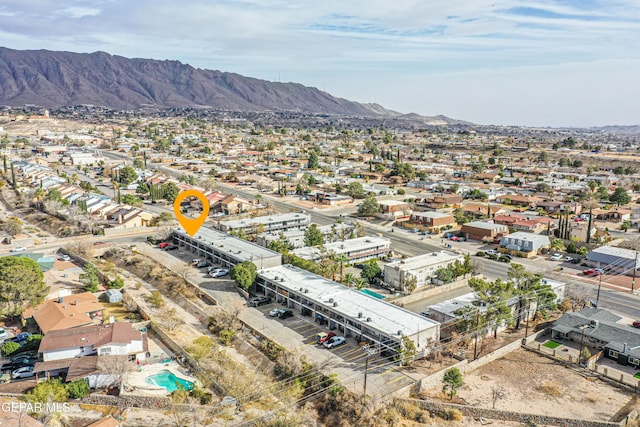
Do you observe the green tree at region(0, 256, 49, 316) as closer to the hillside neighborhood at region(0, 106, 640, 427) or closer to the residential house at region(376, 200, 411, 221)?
the hillside neighborhood at region(0, 106, 640, 427)

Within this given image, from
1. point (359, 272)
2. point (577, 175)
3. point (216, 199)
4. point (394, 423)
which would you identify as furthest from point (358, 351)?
point (577, 175)

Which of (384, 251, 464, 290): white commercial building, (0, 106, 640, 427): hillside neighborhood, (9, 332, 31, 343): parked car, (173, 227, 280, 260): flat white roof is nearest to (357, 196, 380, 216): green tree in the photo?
(0, 106, 640, 427): hillside neighborhood

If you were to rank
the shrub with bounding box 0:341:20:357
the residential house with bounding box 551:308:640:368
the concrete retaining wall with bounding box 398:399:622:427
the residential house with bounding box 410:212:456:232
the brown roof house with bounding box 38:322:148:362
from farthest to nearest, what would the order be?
the residential house with bounding box 410:212:456:232
the residential house with bounding box 551:308:640:368
the shrub with bounding box 0:341:20:357
the brown roof house with bounding box 38:322:148:362
the concrete retaining wall with bounding box 398:399:622:427

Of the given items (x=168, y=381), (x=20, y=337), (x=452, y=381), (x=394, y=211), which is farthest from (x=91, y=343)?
(x=394, y=211)

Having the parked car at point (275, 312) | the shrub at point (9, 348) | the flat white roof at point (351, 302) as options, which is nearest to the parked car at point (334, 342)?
the flat white roof at point (351, 302)

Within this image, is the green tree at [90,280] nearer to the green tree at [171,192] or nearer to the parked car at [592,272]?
the green tree at [171,192]

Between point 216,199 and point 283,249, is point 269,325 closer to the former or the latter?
point 283,249
